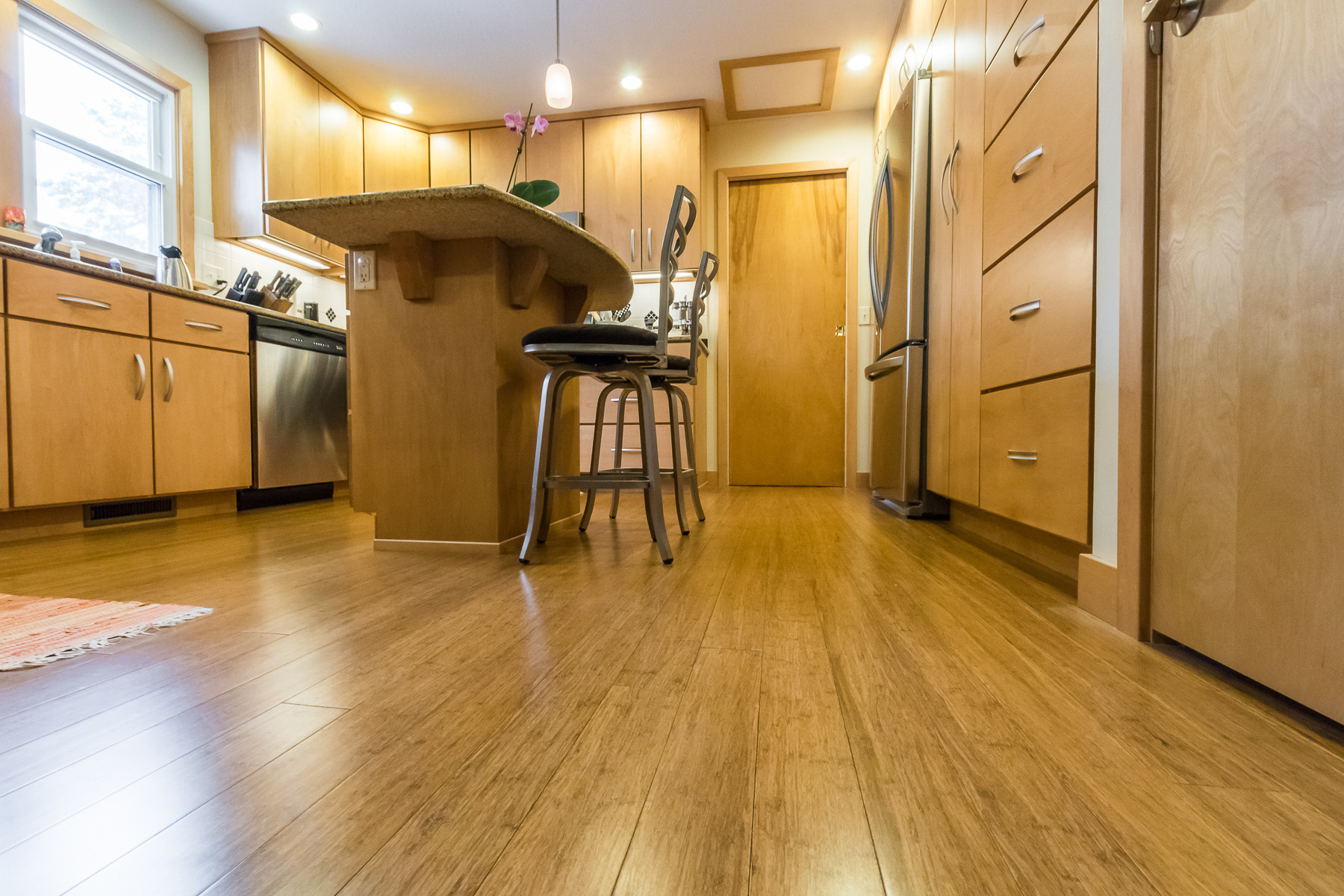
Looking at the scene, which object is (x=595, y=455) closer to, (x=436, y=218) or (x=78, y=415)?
(x=436, y=218)

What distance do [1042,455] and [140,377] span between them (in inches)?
117

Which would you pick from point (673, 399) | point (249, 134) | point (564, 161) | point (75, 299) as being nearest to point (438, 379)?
point (673, 399)

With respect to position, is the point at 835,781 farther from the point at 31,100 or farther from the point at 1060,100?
the point at 31,100

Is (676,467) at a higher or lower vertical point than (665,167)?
lower

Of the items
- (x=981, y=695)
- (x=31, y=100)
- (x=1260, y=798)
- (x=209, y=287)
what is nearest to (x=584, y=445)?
(x=209, y=287)

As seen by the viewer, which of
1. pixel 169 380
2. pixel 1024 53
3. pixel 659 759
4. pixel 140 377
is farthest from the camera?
pixel 169 380

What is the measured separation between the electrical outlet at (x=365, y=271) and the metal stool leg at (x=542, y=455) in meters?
0.57

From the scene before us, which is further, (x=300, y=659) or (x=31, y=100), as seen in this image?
(x=31, y=100)

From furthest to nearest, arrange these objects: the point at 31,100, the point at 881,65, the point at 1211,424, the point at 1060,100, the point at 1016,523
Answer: the point at 881,65 < the point at 31,100 < the point at 1016,523 < the point at 1060,100 < the point at 1211,424

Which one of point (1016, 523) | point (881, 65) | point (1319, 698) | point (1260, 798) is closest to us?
point (1260, 798)

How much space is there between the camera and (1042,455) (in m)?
1.27

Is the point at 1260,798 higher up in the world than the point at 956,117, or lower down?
lower down

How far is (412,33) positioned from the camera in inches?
126

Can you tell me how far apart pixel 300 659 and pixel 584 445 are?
279 cm
